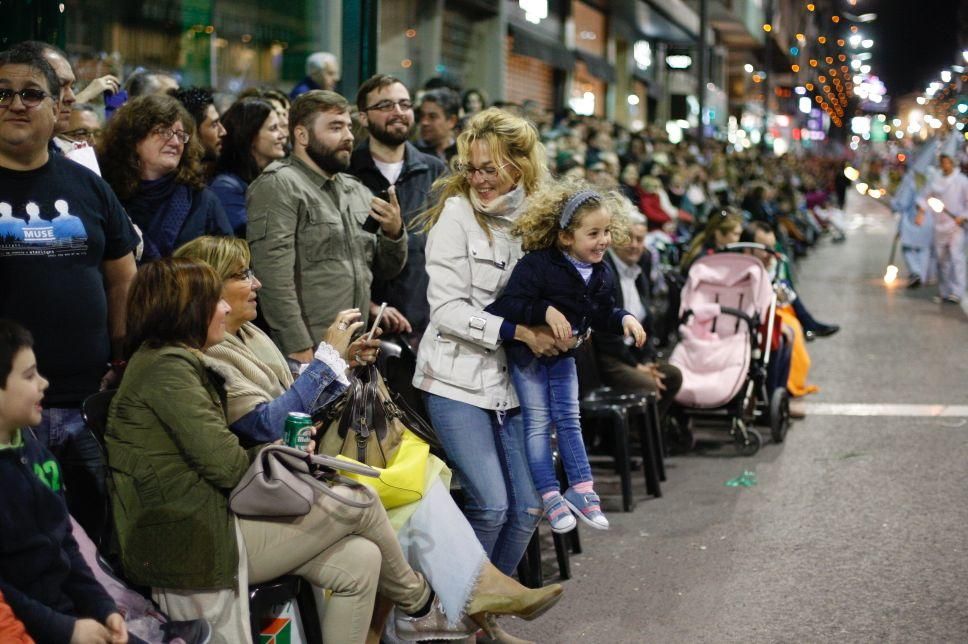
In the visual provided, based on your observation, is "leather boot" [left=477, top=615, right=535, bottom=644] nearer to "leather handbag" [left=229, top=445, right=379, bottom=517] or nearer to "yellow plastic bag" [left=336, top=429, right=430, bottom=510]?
"yellow plastic bag" [left=336, top=429, right=430, bottom=510]

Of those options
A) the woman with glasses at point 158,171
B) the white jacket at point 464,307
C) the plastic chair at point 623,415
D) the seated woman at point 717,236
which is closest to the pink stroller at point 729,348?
the seated woman at point 717,236

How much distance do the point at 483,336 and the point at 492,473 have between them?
56 cm

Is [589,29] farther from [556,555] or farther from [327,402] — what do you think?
[327,402]

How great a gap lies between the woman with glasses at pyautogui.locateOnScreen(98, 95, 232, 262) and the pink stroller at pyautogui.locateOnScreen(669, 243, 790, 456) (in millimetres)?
4556

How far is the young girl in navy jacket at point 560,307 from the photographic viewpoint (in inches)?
204

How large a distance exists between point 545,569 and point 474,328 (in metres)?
2.11

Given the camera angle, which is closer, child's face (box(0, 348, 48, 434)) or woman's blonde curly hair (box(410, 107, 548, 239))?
child's face (box(0, 348, 48, 434))

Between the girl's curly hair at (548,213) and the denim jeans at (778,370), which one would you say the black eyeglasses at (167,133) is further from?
the denim jeans at (778,370)

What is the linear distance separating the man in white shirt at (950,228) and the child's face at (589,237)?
15.1 m

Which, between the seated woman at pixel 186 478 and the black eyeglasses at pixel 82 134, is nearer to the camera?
the seated woman at pixel 186 478

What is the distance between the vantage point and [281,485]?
4.24 metres

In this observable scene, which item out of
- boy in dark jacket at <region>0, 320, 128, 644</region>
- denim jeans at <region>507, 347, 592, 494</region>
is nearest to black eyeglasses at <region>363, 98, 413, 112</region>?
denim jeans at <region>507, 347, 592, 494</region>

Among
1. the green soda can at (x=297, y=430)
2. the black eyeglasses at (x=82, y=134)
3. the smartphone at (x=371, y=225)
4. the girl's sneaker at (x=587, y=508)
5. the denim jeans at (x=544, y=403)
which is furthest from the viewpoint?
the smartphone at (x=371, y=225)

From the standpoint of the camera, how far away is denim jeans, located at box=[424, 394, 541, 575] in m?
5.16
